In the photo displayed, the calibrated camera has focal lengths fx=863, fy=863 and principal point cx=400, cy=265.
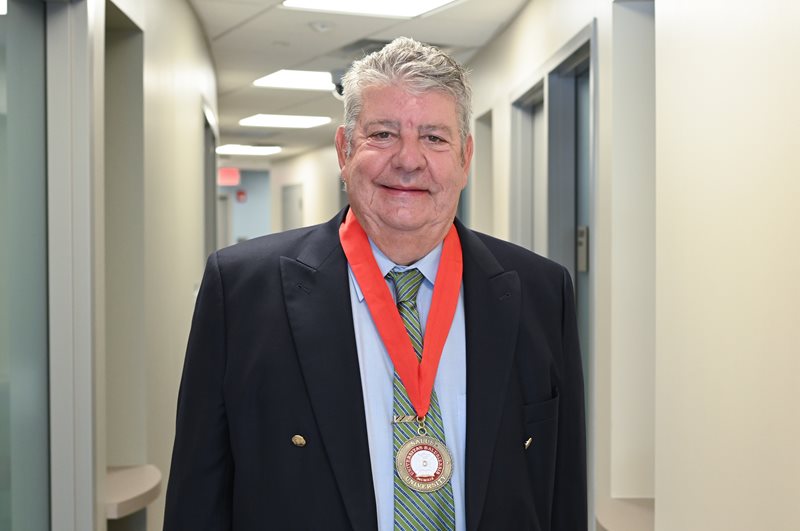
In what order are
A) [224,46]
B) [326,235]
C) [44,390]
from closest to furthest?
1. [326,235]
2. [44,390]
3. [224,46]

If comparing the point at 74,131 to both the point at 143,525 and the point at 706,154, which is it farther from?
the point at 706,154

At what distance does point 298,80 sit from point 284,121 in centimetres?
254

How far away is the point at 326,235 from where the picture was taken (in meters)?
1.61

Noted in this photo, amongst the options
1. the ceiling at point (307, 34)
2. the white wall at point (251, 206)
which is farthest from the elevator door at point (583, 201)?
the white wall at point (251, 206)

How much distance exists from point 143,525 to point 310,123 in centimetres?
712

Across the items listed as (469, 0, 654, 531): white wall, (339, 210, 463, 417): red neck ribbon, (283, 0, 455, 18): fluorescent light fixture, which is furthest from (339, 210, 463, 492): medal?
(283, 0, 455, 18): fluorescent light fixture

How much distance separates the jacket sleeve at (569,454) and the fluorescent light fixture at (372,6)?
3432 millimetres

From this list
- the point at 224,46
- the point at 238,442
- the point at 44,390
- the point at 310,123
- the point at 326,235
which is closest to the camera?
the point at 238,442

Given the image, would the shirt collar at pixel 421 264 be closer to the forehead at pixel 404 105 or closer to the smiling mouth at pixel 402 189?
the smiling mouth at pixel 402 189

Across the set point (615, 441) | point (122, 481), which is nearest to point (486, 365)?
point (615, 441)

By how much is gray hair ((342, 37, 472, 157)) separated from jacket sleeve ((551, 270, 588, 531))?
484 mm

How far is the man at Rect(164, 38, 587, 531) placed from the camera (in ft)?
4.79

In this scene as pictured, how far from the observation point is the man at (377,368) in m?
1.46

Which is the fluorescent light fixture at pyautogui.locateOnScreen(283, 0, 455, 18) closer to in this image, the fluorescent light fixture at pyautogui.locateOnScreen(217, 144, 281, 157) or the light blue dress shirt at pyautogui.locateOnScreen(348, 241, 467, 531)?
the light blue dress shirt at pyautogui.locateOnScreen(348, 241, 467, 531)
